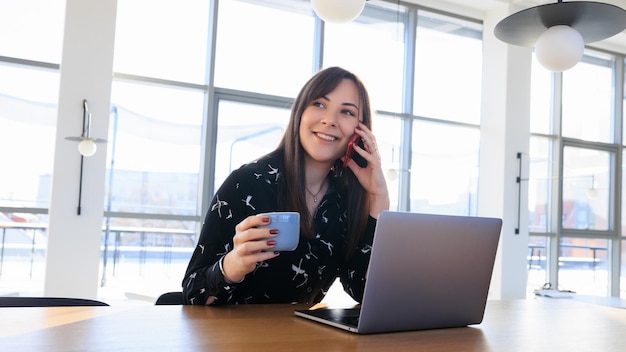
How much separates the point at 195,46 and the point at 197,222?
1582 millimetres

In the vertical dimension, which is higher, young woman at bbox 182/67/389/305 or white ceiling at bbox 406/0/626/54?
white ceiling at bbox 406/0/626/54

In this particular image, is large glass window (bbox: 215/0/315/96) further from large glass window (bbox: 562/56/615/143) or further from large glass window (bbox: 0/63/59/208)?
large glass window (bbox: 562/56/615/143)

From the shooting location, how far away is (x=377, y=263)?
112 centimetres

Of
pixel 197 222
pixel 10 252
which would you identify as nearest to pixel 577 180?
pixel 197 222

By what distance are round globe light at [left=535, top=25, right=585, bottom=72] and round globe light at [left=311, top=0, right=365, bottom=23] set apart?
0.60 metres

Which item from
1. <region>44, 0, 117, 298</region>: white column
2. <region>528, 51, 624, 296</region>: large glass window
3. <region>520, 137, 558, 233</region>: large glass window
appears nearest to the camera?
<region>44, 0, 117, 298</region>: white column

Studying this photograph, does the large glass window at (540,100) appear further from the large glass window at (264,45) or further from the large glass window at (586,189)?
the large glass window at (264,45)

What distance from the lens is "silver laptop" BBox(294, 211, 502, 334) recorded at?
3.69 ft

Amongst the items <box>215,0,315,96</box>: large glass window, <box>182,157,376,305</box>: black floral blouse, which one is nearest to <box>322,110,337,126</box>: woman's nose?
<box>182,157,376,305</box>: black floral blouse

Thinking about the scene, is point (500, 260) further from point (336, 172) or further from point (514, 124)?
point (336, 172)

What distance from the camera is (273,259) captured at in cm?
165

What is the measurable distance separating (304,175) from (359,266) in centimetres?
32

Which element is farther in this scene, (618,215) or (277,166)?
(618,215)

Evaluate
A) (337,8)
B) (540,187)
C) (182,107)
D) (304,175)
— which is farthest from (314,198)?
(540,187)
